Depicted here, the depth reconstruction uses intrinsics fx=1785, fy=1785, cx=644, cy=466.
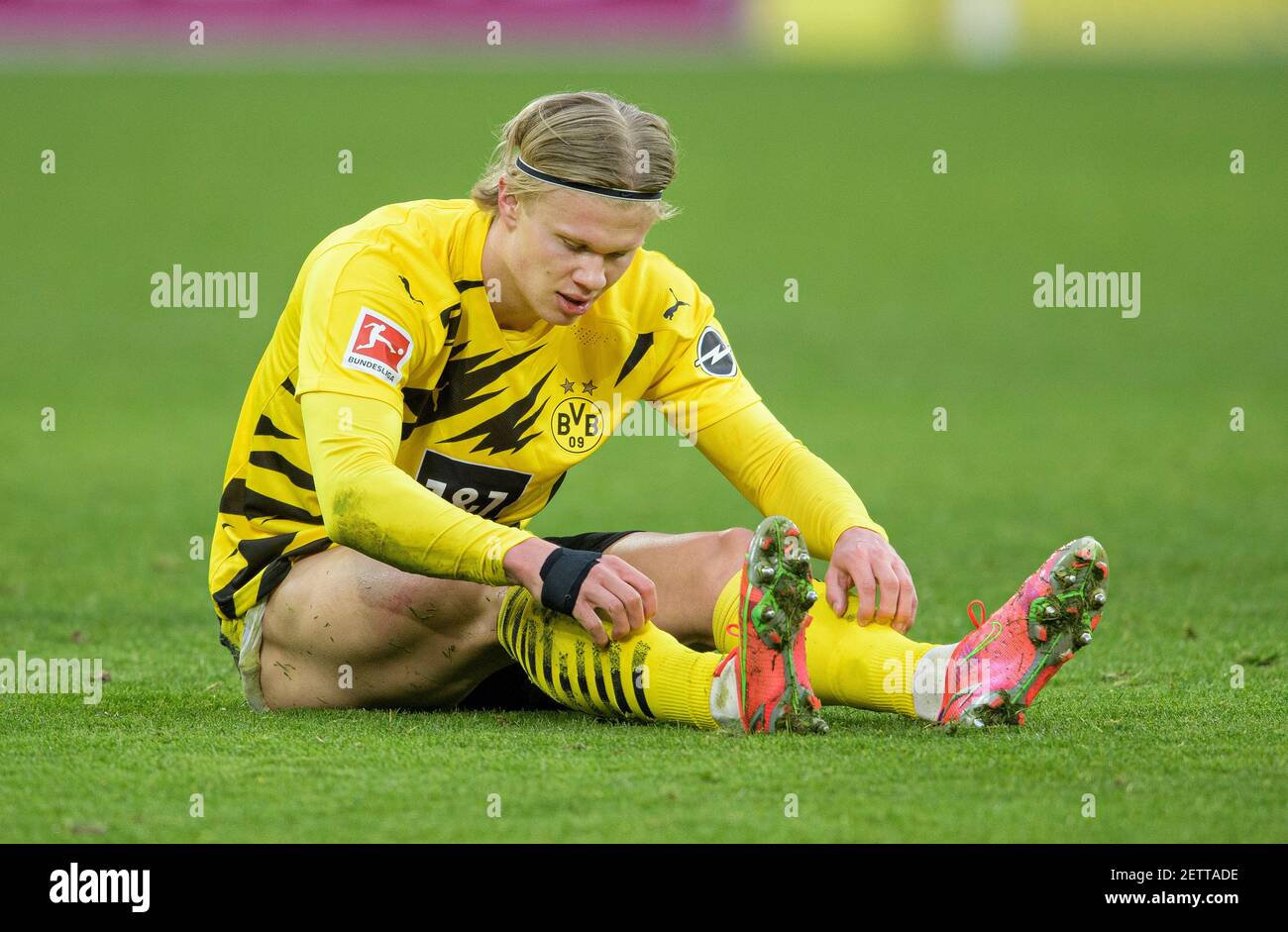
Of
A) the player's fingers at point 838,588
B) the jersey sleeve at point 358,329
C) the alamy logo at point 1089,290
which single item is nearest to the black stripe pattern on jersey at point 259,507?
the jersey sleeve at point 358,329

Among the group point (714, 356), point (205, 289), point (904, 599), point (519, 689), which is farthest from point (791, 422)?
point (205, 289)

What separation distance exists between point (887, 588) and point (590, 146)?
3.81ft

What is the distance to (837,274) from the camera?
17391mm

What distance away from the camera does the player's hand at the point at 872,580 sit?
12.9ft

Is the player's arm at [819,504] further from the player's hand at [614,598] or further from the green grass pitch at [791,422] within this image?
the player's hand at [614,598]

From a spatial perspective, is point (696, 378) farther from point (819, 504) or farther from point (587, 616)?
point (587, 616)

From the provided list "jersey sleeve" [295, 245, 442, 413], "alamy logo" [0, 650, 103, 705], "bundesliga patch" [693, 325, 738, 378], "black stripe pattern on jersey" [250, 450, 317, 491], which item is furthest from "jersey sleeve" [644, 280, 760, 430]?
"alamy logo" [0, 650, 103, 705]

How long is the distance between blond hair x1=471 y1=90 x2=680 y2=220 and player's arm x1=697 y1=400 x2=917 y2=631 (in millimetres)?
620

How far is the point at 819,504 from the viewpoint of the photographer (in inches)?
164

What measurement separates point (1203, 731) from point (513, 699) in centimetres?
160

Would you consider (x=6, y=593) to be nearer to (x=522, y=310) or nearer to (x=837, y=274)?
(x=522, y=310)

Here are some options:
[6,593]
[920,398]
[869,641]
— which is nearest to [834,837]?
[869,641]

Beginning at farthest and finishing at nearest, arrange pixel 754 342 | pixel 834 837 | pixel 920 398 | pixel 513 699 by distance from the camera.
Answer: pixel 754 342
pixel 920 398
pixel 513 699
pixel 834 837

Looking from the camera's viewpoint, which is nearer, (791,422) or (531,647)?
(531,647)
